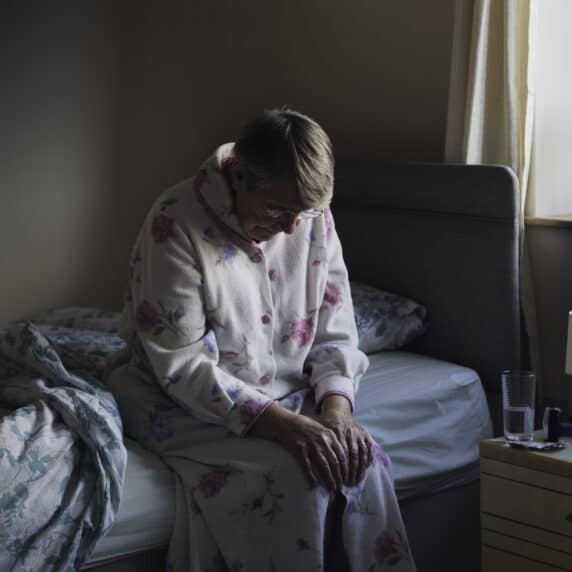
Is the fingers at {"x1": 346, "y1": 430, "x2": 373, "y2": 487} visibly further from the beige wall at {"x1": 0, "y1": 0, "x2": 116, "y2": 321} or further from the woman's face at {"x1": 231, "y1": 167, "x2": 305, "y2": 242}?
the beige wall at {"x1": 0, "y1": 0, "x2": 116, "y2": 321}

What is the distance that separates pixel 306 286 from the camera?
2.01m

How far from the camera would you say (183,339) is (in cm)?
181

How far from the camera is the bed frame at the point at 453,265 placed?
89.9 inches

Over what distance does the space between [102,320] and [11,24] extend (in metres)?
0.95

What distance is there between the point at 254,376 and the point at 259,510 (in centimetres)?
31

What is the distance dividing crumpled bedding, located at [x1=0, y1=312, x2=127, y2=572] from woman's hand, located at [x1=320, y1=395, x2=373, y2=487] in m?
0.41

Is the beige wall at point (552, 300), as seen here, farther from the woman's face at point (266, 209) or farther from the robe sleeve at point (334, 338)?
the woman's face at point (266, 209)

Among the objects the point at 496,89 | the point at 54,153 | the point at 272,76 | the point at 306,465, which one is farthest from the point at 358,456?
the point at 272,76

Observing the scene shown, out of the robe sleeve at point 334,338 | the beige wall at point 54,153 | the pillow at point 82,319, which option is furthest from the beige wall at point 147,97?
the robe sleeve at point 334,338

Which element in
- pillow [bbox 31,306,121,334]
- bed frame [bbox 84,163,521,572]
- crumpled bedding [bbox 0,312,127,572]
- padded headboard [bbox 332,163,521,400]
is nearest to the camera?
crumpled bedding [bbox 0,312,127,572]

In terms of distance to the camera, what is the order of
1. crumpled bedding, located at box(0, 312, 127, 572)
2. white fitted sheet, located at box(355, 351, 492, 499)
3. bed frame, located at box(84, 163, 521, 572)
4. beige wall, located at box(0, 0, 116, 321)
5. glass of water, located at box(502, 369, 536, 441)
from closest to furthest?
crumpled bedding, located at box(0, 312, 127, 572) < glass of water, located at box(502, 369, 536, 441) < white fitted sheet, located at box(355, 351, 492, 499) < bed frame, located at box(84, 163, 521, 572) < beige wall, located at box(0, 0, 116, 321)

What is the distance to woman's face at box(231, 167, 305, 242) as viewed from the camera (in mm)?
1754

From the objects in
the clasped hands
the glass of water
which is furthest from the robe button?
the glass of water

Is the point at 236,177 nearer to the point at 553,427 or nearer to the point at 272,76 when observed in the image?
the point at 553,427
